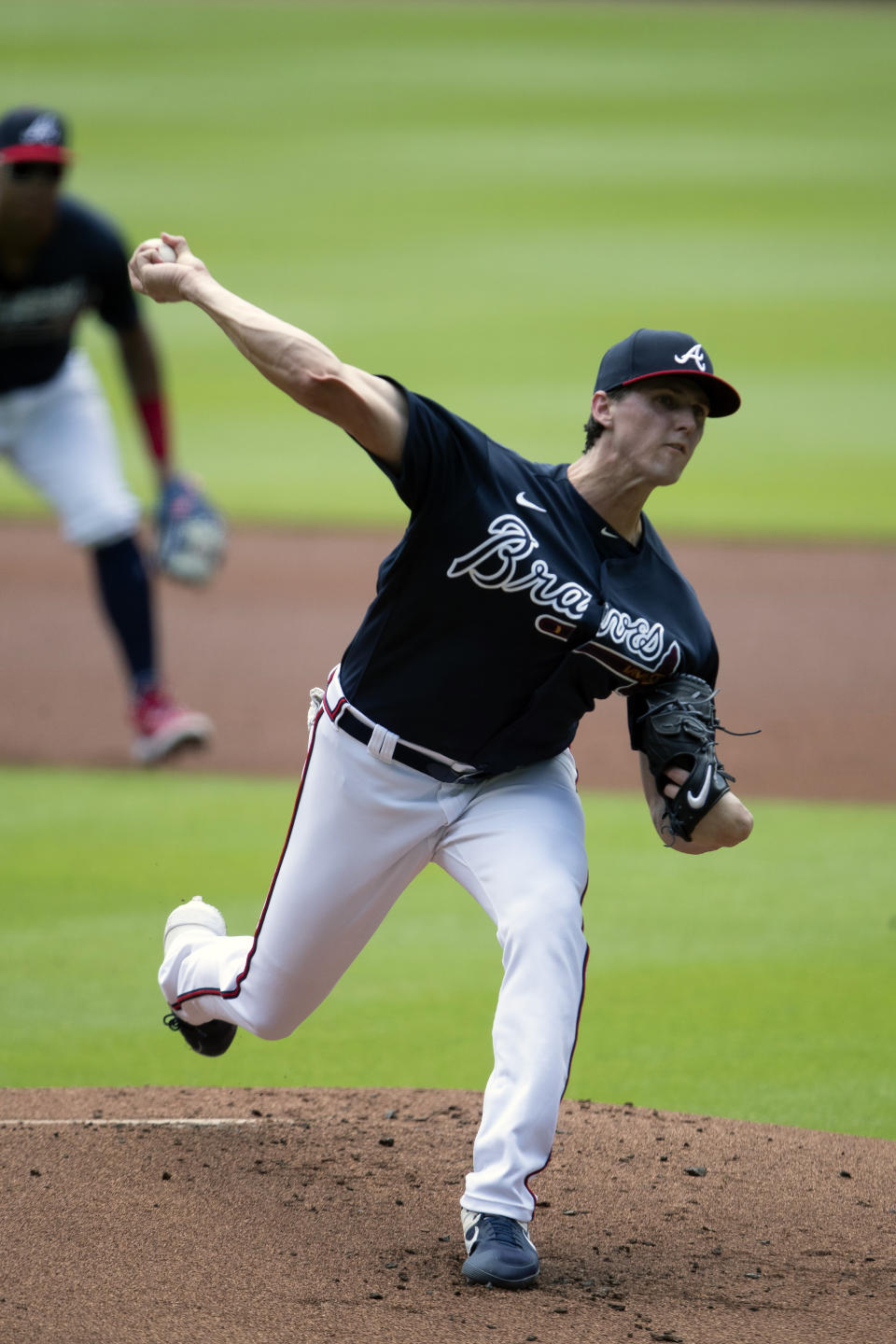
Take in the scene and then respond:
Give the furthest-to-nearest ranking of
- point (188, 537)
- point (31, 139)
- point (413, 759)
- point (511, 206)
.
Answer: point (511, 206)
point (188, 537)
point (31, 139)
point (413, 759)

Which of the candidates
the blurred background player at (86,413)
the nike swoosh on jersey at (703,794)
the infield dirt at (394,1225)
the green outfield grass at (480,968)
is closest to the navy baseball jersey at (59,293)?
the blurred background player at (86,413)

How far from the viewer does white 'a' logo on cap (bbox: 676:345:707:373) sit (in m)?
3.51

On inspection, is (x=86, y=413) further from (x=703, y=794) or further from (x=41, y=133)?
(x=703, y=794)

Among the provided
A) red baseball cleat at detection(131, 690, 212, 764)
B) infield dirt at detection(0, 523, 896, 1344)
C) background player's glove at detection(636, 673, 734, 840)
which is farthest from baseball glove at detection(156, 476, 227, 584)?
background player's glove at detection(636, 673, 734, 840)

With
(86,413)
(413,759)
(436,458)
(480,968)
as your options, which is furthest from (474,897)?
(86,413)

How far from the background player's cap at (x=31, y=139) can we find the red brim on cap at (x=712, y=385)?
148 inches

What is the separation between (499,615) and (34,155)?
3.94m

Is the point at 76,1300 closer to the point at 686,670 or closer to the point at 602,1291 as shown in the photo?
the point at 602,1291

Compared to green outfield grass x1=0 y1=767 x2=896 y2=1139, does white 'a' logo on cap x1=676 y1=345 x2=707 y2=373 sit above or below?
above

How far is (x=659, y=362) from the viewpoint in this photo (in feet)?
11.5

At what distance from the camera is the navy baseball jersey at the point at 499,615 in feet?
11.3

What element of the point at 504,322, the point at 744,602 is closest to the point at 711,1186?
the point at 744,602

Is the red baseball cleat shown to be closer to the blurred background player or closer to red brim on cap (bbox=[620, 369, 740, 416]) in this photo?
the blurred background player

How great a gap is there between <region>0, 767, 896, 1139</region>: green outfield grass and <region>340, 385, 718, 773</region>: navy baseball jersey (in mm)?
1380
